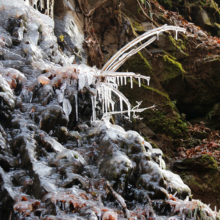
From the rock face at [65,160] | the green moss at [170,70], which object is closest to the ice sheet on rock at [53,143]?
the rock face at [65,160]

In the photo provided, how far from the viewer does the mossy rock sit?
4.95 meters

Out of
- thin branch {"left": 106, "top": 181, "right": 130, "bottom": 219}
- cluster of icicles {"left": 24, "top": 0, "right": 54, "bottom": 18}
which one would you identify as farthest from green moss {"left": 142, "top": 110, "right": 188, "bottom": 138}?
thin branch {"left": 106, "top": 181, "right": 130, "bottom": 219}

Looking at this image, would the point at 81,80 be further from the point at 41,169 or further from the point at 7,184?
the point at 7,184

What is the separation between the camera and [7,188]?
167 cm

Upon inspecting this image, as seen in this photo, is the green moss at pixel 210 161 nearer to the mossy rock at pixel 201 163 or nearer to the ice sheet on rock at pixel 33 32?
the mossy rock at pixel 201 163

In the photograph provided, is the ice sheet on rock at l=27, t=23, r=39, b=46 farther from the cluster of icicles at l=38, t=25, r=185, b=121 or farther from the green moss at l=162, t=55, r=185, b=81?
the green moss at l=162, t=55, r=185, b=81

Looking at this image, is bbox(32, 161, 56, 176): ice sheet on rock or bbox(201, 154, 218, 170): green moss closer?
bbox(32, 161, 56, 176): ice sheet on rock

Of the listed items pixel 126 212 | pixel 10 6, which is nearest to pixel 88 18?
pixel 10 6

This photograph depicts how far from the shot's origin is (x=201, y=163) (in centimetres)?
498

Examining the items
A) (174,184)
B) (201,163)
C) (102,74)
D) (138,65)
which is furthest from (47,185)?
(138,65)

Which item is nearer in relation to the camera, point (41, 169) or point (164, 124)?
point (41, 169)

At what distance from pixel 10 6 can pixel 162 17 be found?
226 inches

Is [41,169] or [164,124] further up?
[164,124]

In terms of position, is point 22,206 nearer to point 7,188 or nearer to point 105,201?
point 7,188
